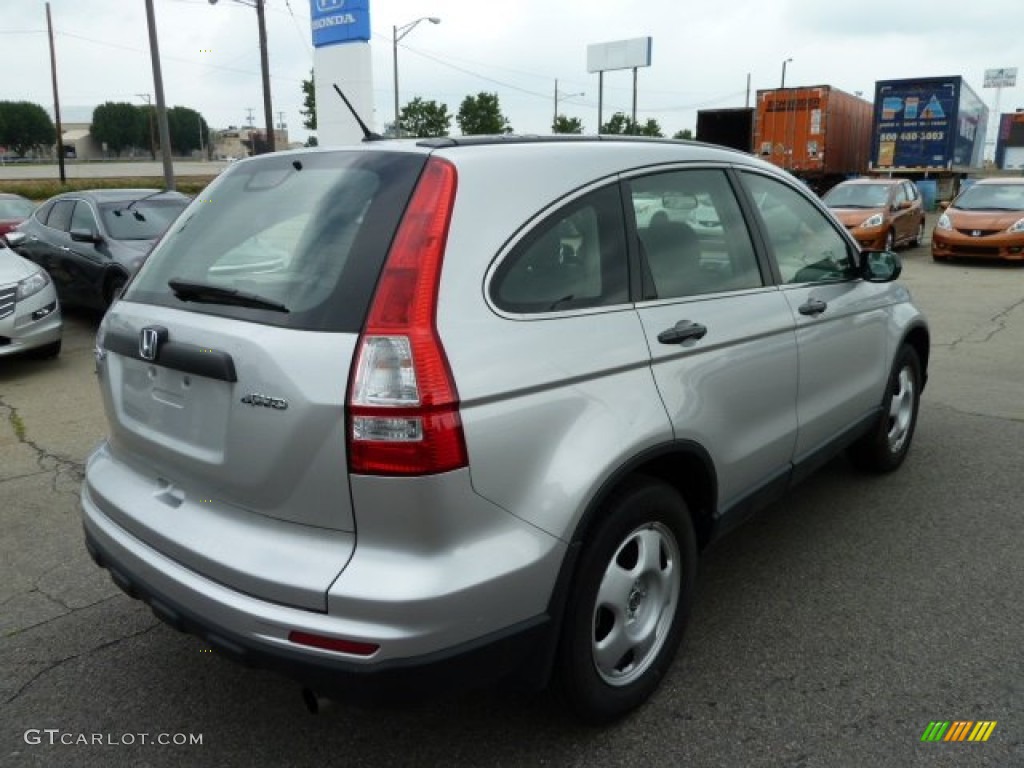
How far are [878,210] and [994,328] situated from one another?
720cm

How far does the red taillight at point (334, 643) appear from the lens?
192 cm

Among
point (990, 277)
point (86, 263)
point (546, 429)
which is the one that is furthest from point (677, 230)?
point (990, 277)

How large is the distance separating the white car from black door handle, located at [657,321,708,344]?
6671mm

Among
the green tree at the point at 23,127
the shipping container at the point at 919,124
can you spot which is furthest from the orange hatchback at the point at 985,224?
the green tree at the point at 23,127

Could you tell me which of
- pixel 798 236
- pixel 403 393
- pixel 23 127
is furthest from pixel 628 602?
pixel 23 127

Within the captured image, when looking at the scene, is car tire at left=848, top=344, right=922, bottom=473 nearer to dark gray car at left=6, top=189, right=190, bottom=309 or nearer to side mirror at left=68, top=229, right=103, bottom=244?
dark gray car at left=6, top=189, right=190, bottom=309

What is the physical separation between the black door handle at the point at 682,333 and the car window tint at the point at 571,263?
0.59 ft

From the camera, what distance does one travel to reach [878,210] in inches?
627

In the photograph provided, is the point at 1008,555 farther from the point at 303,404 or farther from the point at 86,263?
the point at 86,263

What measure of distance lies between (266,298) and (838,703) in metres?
2.16

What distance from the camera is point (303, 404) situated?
1.97 meters

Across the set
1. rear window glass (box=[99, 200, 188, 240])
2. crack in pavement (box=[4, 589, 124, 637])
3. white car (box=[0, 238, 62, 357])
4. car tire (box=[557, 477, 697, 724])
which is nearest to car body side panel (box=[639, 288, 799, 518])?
car tire (box=[557, 477, 697, 724])

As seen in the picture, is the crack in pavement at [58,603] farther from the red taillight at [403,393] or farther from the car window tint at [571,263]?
the car window tint at [571,263]

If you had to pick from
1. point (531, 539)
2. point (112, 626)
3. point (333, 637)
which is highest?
point (531, 539)
